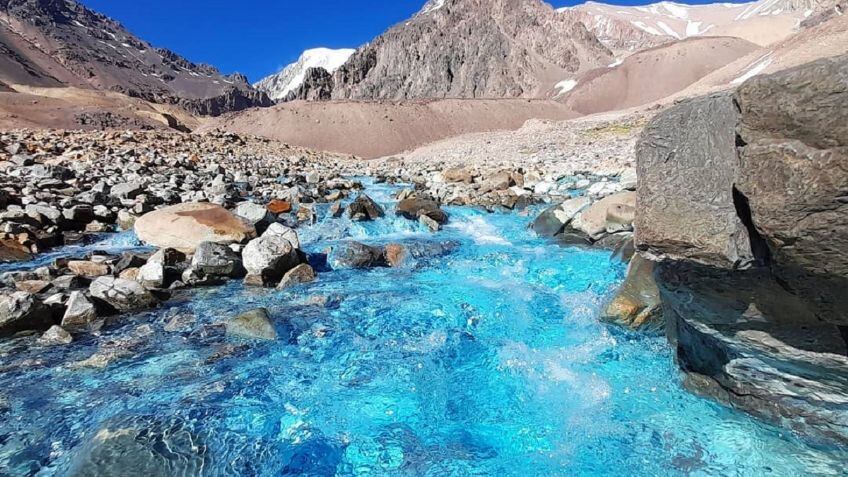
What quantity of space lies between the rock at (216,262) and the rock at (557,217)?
6.38 m

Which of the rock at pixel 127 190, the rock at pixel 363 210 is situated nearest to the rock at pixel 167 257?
the rock at pixel 363 210

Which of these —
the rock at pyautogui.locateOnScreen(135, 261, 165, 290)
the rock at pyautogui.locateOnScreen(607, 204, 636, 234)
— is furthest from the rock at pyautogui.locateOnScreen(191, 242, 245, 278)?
the rock at pyautogui.locateOnScreen(607, 204, 636, 234)

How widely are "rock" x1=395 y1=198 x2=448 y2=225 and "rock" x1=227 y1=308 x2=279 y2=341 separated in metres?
6.72

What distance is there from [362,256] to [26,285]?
5011 millimetres

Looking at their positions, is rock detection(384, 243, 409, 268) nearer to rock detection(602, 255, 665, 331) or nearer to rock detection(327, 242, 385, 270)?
rock detection(327, 242, 385, 270)

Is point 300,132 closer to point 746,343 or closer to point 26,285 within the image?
point 26,285

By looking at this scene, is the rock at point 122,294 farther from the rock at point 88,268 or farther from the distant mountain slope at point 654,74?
the distant mountain slope at point 654,74

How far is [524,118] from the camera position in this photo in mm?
79000

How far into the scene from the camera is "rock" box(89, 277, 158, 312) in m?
6.49

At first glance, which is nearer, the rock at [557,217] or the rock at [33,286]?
the rock at [33,286]

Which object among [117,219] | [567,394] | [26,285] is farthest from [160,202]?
[567,394]

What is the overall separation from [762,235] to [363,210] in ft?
34.2

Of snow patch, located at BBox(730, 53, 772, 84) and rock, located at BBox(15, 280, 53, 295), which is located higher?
snow patch, located at BBox(730, 53, 772, 84)

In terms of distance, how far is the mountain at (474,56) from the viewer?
107188 mm
